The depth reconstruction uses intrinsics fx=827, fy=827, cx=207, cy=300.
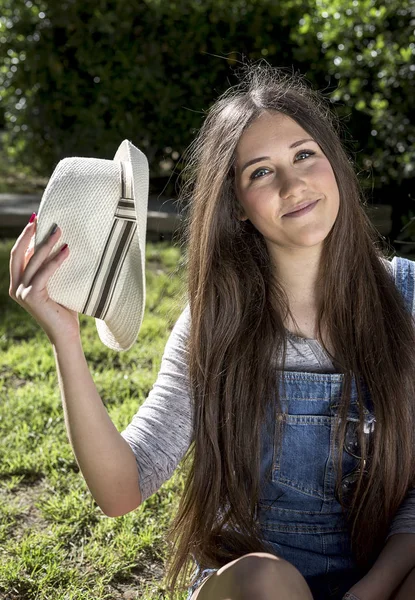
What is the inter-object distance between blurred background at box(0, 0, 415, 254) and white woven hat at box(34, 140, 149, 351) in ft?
10.6

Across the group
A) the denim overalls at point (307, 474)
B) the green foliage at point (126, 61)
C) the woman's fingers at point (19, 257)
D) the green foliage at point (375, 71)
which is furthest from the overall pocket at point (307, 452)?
the green foliage at point (126, 61)

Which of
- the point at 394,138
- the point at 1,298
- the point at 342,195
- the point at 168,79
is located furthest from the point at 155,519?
the point at 168,79

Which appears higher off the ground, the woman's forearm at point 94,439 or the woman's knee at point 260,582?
the woman's forearm at point 94,439

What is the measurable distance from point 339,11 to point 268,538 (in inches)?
148

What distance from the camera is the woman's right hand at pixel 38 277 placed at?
167cm

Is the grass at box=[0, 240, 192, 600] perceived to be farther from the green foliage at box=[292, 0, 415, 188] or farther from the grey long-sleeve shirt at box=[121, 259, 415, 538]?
the green foliage at box=[292, 0, 415, 188]

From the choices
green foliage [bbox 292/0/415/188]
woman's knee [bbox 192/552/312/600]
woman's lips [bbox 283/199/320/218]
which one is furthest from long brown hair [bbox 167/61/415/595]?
green foliage [bbox 292/0/415/188]

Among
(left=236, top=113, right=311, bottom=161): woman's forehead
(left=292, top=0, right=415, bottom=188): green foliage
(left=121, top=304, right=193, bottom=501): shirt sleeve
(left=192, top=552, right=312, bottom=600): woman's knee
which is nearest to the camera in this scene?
(left=192, top=552, right=312, bottom=600): woman's knee

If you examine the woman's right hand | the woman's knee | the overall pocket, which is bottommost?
the woman's knee

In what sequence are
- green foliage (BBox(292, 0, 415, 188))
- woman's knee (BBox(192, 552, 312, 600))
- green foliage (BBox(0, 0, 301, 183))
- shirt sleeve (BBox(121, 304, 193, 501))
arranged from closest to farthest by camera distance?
woman's knee (BBox(192, 552, 312, 600)) < shirt sleeve (BBox(121, 304, 193, 501)) < green foliage (BBox(292, 0, 415, 188)) < green foliage (BBox(0, 0, 301, 183))

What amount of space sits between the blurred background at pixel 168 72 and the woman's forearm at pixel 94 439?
11.0ft

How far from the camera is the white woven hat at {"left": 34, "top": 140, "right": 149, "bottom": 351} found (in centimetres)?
172

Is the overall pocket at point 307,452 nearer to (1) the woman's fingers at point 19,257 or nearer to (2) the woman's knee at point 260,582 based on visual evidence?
(2) the woman's knee at point 260,582

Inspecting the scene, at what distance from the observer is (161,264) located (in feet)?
16.6
